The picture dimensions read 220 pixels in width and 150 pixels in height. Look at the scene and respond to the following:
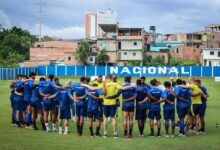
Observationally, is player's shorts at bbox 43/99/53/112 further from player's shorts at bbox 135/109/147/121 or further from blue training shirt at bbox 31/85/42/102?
player's shorts at bbox 135/109/147/121

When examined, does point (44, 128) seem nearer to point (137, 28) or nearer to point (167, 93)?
point (167, 93)

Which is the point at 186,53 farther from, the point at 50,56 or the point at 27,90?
the point at 27,90

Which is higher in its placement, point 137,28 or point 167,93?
point 137,28

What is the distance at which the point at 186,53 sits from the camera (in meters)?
115

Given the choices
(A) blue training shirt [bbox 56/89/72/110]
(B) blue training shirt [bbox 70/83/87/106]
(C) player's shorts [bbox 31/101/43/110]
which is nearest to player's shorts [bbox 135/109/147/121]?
(B) blue training shirt [bbox 70/83/87/106]

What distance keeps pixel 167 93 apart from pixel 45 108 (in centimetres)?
491

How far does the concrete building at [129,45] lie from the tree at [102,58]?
407 centimetres

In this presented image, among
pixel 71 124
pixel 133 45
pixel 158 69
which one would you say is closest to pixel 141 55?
pixel 133 45

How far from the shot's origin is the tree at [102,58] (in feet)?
330

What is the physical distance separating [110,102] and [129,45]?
3480 inches

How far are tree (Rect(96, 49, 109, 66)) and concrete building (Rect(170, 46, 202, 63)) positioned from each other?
21.8 metres

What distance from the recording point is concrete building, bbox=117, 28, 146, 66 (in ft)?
342

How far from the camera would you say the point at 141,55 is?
105 m

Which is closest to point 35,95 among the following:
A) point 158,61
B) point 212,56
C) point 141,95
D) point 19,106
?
point 19,106
